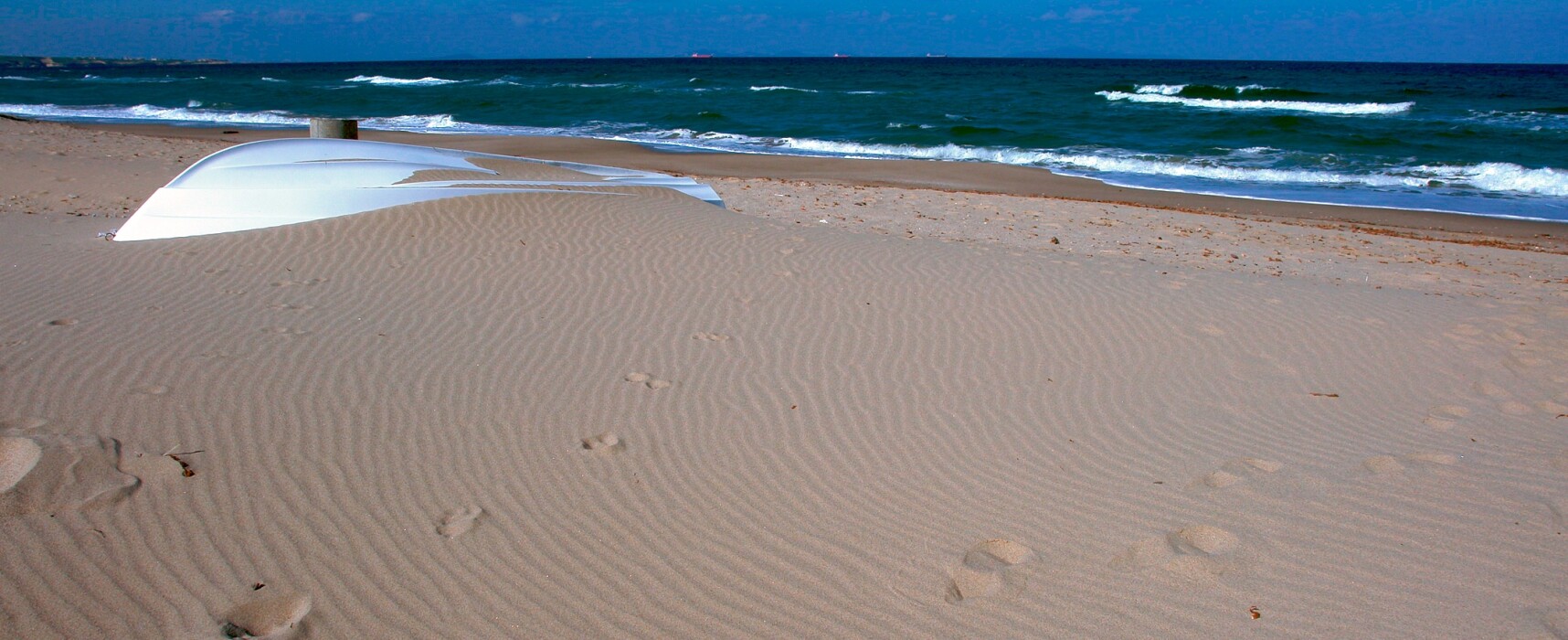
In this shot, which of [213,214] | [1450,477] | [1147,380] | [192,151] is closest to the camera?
[1450,477]

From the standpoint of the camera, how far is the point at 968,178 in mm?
16156

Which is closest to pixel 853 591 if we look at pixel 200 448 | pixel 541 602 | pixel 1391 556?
pixel 541 602

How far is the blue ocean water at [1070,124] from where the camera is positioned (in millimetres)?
16922

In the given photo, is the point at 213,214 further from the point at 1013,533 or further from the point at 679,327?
the point at 1013,533

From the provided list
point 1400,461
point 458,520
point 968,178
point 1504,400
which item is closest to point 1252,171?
point 968,178

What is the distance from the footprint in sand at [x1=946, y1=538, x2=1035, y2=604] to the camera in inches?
114

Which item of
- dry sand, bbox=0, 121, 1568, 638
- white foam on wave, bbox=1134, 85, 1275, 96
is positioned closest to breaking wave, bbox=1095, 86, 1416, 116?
white foam on wave, bbox=1134, 85, 1275, 96

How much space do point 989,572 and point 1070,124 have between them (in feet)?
77.9

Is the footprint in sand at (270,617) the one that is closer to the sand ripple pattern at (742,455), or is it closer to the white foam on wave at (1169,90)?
the sand ripple pattern at (742,455)

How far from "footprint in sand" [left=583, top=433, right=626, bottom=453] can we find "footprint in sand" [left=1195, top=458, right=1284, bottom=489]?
2.22 meters

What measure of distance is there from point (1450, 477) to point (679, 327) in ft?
11.7

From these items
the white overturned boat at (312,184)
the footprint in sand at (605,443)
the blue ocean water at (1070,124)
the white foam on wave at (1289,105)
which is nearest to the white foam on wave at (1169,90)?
the blue ocean water at (1070,124)

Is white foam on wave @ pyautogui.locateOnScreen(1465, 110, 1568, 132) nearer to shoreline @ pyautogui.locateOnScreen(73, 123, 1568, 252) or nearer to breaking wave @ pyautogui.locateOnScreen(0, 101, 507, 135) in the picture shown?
shoreline @ pyautogui.locateOnScreen(73, 123, 1568, 252)

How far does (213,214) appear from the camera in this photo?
→ 273 inches
